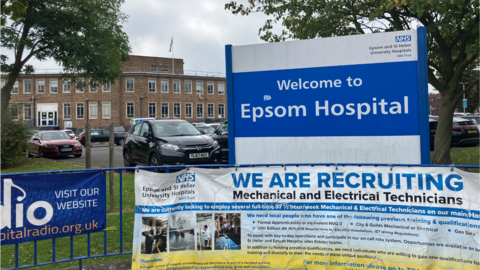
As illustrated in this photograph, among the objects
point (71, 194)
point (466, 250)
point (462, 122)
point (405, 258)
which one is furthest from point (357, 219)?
point (462, 122)

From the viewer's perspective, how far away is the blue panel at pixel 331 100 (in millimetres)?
4457

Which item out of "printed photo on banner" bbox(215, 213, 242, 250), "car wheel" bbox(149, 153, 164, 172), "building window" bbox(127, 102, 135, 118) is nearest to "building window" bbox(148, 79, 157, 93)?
"building window" bbox(127, 102, 135, 118)

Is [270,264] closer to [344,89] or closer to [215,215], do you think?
[215,215]

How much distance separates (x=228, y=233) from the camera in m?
4.04

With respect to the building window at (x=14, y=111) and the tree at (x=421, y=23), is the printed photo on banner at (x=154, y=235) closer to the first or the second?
the tree at (x=421, y=23)

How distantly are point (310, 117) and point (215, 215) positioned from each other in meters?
1.75

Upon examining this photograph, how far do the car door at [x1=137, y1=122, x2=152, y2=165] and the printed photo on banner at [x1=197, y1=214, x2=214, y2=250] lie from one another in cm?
730

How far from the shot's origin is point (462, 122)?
17.2m

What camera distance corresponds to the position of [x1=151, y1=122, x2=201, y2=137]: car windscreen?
36.8 ft

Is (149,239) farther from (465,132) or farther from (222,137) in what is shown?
(465,132)

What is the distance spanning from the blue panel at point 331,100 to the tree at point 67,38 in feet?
55.3

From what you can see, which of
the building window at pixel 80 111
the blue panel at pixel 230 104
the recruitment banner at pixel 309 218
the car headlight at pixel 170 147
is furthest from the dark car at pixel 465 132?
the building window at pixel 80 111

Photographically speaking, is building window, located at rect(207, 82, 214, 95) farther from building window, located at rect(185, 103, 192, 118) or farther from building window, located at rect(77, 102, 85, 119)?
building window, located at rect(77, 102, 85, 119)

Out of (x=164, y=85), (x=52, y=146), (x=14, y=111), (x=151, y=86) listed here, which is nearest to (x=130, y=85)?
(x=151, y=86)
